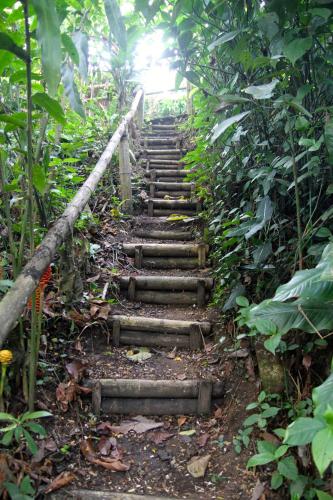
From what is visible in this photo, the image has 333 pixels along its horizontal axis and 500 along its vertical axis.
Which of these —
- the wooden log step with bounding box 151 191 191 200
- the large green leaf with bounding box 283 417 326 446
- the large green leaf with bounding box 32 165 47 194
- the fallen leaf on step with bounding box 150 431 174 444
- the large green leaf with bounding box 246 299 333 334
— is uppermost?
the wooden log step with bounding box 151 191 191 200

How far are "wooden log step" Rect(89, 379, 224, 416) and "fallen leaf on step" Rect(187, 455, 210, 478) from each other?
328 mm

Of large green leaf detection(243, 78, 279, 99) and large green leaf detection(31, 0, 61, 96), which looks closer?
large green leaf detection(31, 0, 61, 96)

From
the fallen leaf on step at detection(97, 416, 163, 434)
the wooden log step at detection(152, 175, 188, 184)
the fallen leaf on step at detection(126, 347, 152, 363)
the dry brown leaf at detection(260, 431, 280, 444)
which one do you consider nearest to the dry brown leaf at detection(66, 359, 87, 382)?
the fallen leaf on step at detection(97, 416, 163, 434)

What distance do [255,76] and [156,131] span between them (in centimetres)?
609

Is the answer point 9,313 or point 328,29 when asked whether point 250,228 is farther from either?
point 9,313

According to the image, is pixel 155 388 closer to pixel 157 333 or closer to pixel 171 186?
pixel 157 333

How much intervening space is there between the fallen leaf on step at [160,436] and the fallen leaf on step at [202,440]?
0.14 m

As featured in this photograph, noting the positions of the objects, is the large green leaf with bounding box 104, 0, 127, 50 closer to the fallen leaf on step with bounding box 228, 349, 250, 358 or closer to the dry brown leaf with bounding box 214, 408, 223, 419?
the fallen leaf on step with bounding box 228, 349, 250, 358

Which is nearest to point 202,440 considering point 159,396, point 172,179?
point 159,396

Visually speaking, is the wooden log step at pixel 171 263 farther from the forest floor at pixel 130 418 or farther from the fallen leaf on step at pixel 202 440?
the fallen leaf on step at pixel 202 440

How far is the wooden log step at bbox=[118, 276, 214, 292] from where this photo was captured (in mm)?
3092

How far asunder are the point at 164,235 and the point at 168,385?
6.92 feet

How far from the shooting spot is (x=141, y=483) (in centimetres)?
170

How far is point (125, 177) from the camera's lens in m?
4.43
